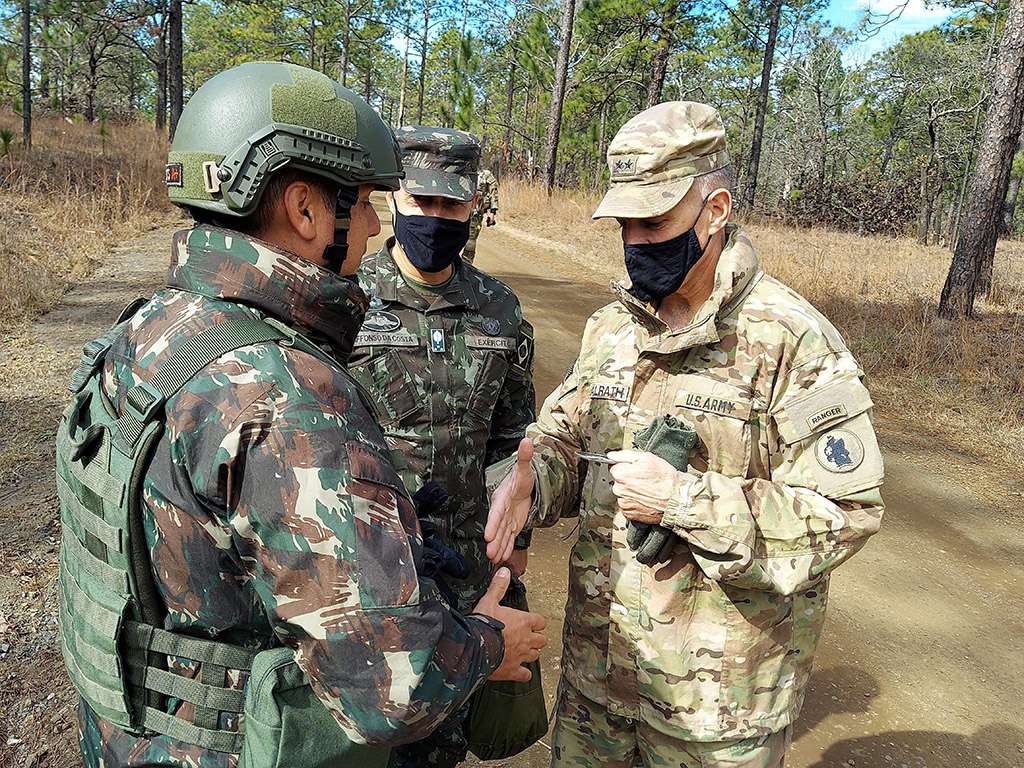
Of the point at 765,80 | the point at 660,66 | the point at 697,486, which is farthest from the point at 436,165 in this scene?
the point at 765,80

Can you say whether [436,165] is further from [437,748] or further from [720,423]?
[437,748]

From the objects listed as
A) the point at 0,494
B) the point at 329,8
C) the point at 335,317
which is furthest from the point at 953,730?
the point at 329,8

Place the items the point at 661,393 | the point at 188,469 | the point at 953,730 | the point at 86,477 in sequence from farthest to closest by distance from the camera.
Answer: the point at 953,730 → the point at 661,393 → the point at 86,477 → the point at 188,469

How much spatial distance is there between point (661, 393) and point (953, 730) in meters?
2.38

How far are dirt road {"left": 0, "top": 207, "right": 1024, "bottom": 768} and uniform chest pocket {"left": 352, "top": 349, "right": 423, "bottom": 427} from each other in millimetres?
823

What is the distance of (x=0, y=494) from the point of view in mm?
3979

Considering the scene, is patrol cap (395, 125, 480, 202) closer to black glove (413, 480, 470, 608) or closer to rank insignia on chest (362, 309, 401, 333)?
rank insignia on chest (362, 309, 401, 333)

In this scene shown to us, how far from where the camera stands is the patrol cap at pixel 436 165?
2.61m

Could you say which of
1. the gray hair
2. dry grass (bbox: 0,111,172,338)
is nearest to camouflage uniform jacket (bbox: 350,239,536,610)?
the gray hair

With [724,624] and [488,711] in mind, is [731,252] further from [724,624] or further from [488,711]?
[488,711]

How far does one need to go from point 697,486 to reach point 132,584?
115 cm

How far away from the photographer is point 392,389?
2.48 metres

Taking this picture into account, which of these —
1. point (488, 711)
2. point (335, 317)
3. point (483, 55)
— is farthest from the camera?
point (483, 55)

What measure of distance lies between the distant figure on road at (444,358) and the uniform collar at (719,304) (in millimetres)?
817
